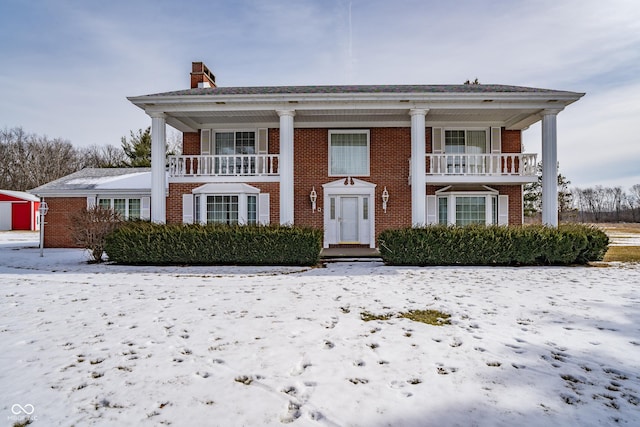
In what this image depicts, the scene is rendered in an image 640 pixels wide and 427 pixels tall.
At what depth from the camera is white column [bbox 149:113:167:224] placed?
12906 mm

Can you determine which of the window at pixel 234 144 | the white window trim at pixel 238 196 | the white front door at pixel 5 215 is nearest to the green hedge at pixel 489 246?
the white window trim at pixel 238 196

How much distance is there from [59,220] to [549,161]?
2162 cm

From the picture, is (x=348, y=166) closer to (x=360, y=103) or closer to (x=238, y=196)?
(x=360, y=103)

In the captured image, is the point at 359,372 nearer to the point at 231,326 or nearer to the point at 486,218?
the point at 231,326

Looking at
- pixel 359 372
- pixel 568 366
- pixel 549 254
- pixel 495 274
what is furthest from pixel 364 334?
pixel 549 254

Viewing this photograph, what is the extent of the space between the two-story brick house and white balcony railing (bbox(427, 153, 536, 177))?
0.05m

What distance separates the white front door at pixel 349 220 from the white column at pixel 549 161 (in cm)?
682

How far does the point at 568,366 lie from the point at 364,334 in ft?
6.99

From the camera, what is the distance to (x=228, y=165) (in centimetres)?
1455

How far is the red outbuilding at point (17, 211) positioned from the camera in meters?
34.0

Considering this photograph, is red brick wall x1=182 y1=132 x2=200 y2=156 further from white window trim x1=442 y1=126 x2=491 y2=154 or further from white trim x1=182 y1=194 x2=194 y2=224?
white window trim x1=442 y1=126 x2=491 y2=154

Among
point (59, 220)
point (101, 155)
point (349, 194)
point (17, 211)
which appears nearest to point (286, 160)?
point (349, 194)

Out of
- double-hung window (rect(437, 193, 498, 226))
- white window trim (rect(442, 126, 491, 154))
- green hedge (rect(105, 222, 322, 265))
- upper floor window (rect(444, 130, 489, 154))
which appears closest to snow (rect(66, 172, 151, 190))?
green hedge (rect(105, 222, 322, 265))

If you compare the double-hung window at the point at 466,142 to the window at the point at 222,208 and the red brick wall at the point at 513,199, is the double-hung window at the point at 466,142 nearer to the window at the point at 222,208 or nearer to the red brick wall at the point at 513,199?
the red brick wall at the point at 513,199
